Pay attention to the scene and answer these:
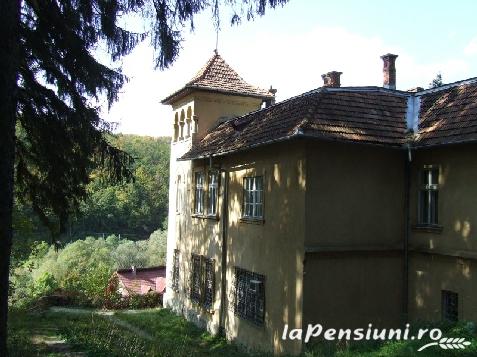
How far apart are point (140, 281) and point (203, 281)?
504 inches

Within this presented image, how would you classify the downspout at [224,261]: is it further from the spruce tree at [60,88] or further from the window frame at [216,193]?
the spruce tree at [60,88]

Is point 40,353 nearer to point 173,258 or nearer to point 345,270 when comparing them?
point 345,270

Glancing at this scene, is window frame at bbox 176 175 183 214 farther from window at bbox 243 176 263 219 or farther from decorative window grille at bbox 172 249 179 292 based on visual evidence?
window at bbox 243 176 263 219

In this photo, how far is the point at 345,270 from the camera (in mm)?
12281

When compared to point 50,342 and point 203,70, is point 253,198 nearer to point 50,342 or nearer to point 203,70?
point 50,342

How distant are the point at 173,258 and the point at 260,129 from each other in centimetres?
967

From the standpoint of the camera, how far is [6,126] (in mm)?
7543

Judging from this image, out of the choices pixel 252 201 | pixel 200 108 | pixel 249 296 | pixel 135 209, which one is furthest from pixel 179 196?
pixel 135 209

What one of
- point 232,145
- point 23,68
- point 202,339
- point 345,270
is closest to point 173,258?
point 202,339

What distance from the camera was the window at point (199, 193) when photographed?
1864cm

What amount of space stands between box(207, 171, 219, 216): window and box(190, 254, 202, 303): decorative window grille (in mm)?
2001

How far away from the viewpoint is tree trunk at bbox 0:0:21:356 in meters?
7.49

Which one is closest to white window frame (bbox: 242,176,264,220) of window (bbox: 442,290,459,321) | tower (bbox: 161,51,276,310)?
tower (bbox: 161,51,276,310)

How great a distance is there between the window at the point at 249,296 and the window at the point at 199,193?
12.9 feet
